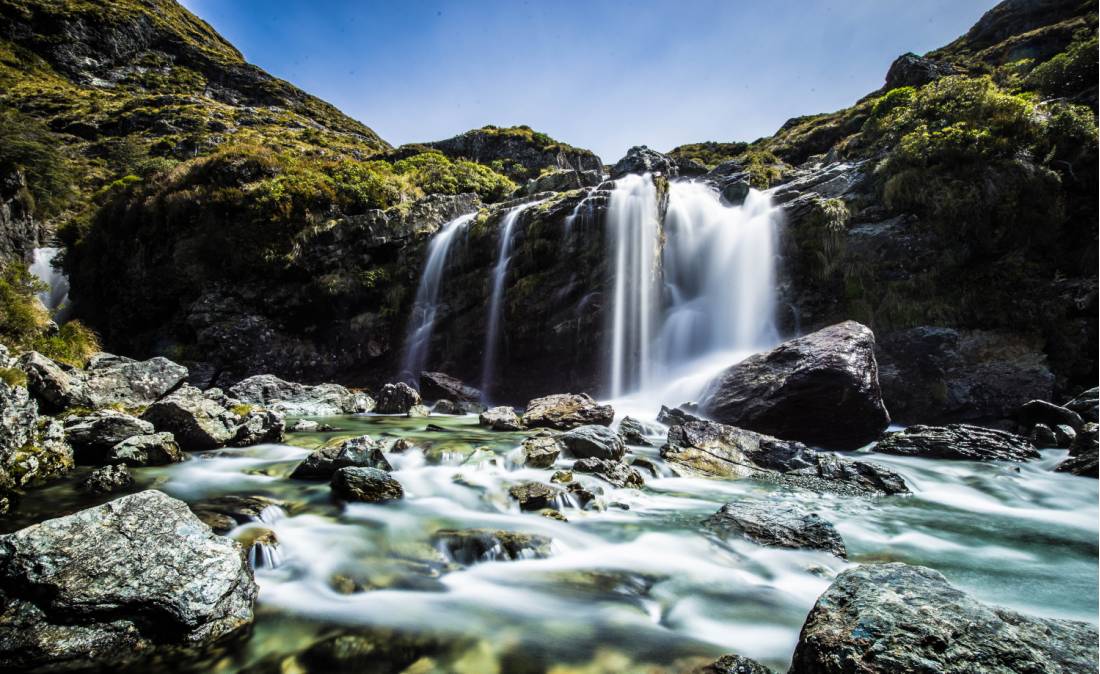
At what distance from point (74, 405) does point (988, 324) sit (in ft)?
77.5

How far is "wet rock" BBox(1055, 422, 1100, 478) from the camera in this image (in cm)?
855

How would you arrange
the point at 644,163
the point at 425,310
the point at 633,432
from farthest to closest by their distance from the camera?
the point at 644,163
the point at 425,310
the point at 633,432

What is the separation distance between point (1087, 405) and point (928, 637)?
15.2 metres

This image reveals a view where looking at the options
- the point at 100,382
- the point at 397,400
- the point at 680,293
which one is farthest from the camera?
the point at 680,293

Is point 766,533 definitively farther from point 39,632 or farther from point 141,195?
point 141,195

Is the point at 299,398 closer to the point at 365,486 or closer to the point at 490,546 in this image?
the point at 365,486

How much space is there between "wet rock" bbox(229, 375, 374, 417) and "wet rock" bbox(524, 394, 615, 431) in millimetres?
6384

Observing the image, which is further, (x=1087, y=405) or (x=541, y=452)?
(x=1087, y=405)

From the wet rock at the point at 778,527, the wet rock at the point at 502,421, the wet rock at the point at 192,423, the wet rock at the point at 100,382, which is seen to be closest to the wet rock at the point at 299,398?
the wet rock at the point at 100,382

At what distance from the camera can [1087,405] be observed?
11.9 m

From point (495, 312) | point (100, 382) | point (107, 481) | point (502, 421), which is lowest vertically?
point (502, 421)

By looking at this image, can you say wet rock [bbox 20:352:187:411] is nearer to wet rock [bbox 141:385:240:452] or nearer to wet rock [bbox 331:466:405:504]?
wet rock [bbox 141:385:240:452]

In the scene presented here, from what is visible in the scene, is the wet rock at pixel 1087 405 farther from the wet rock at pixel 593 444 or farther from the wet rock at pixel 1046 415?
the wet rock at pixel 593 444

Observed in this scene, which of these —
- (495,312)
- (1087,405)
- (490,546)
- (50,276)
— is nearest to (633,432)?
(490,546)
